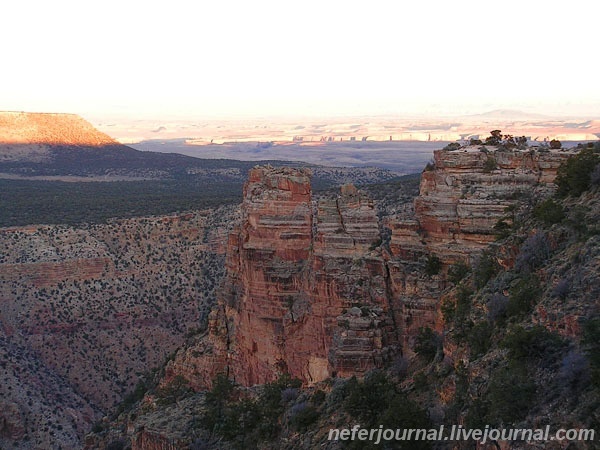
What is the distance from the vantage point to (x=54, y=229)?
186 feet

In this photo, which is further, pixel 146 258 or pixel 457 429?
pixel 146 258

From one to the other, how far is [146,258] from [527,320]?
147ft

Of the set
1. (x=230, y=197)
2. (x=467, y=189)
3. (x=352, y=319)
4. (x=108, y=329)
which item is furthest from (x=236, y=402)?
(x=230, y=197)

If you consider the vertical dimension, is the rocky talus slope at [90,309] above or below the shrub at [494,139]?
below

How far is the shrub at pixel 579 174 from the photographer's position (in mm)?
18250

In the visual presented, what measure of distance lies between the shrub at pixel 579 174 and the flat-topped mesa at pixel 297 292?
6444 mm

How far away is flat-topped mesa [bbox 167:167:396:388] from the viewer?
23.2m

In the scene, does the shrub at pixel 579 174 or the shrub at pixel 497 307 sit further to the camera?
the shrub at pixel 579 174

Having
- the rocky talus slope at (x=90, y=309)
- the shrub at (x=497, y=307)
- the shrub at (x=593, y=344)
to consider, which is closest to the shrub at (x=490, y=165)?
the shrub at (x=497, y=307)

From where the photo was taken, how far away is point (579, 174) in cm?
1839

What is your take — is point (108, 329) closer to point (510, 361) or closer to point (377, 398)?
point (377, 398)

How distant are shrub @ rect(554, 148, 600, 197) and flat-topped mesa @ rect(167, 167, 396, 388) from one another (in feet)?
21.1

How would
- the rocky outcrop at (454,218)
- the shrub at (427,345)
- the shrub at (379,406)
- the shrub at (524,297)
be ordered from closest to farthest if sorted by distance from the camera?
the shrub at (524,297) < the shrub at (379,406) < the shrub at (427,345) < the rocky outcrop at (454,218)

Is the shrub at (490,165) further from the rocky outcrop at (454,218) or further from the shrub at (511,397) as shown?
the shrub at (511,397)
